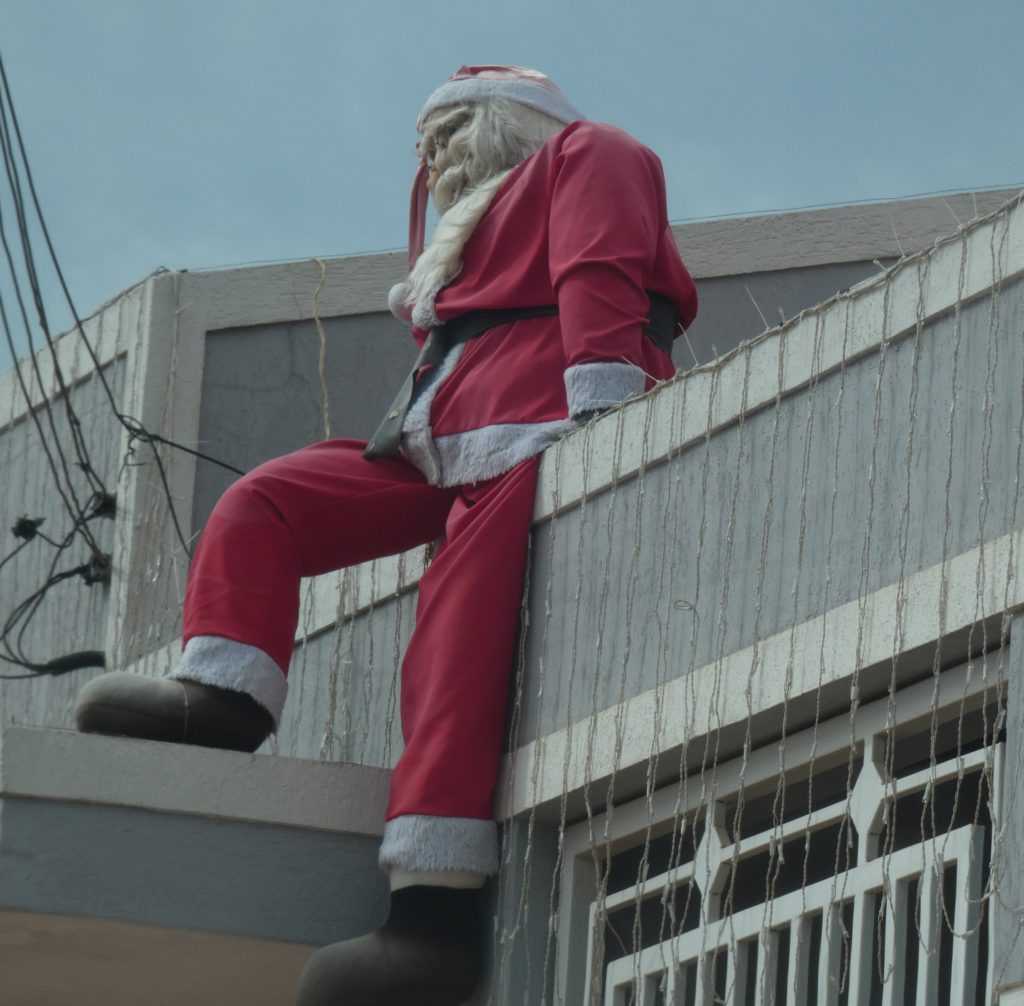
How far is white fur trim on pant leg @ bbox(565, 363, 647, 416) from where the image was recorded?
280 inches

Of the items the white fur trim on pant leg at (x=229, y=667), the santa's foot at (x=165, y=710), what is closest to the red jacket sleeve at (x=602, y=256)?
the white fur trim on pant leg at (x=229, y=667)

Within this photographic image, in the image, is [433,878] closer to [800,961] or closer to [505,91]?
[800,961]

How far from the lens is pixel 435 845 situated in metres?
6.85

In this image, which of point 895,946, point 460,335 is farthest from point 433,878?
point 460,335

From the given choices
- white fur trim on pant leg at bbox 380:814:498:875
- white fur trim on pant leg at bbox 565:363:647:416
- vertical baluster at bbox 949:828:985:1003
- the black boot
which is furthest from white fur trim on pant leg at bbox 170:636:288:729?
vertical baluster at bbox 949:828:985:1003

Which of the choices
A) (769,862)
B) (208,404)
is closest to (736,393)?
(769,862)

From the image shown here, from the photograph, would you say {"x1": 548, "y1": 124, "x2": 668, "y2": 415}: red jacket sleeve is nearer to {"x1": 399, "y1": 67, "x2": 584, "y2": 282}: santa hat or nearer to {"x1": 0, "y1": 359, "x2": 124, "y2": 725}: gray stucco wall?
{"x1": 399, "y1": 67, "x2": 584, "y2": 282}: santa hat

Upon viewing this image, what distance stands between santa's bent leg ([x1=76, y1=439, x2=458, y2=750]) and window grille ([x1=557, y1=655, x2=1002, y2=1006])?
857 mm

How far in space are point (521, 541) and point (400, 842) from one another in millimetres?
798

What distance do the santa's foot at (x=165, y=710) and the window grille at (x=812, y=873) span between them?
0.85 m

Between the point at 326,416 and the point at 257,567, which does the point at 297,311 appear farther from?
the point at 257,567

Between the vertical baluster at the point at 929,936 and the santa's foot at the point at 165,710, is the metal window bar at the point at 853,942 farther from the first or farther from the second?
the santa's foot at the point at 165,710

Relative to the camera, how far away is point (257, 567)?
7176 mm

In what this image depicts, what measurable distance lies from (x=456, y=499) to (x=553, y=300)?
1.81ft
